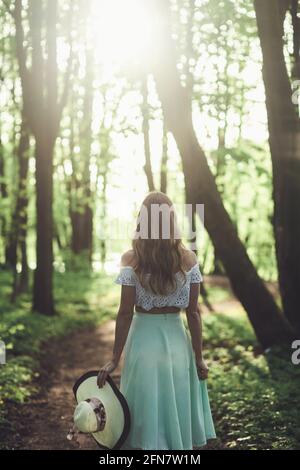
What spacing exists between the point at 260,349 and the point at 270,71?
458cm

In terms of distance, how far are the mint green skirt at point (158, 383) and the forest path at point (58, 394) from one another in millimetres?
2118

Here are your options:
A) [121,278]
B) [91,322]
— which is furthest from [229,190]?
[121,278]

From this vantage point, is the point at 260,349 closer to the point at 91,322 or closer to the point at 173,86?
the point at 173,86

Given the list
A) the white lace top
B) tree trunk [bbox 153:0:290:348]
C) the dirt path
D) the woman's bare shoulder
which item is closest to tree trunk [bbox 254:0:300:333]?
tree trunk [bbox 153:0:290:348]

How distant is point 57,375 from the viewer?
404 inches

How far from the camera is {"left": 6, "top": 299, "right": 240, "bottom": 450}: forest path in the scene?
274 inches

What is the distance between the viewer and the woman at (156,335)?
4.69 metres

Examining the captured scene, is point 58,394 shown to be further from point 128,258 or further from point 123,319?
point 128,258

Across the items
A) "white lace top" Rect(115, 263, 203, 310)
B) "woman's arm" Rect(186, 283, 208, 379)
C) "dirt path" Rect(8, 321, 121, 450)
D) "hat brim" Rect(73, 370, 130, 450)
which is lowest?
"dirt path" Rect(8, 321, 121, 450)

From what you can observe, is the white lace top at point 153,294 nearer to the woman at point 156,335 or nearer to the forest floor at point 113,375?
the woman at point 156,335

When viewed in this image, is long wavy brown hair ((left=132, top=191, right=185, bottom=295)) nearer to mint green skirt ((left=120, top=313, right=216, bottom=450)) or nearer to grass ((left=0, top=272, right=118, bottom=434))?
mint green skirt ((left=120, top=313, right=216, bottom=450))

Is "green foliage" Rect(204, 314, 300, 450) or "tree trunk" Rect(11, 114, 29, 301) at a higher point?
"tree trunk" Rect(11, 114, 29, 301)

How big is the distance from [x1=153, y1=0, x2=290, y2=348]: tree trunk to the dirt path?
2.53m

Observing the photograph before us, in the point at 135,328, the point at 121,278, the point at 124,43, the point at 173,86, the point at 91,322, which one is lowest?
the point at 91,322
